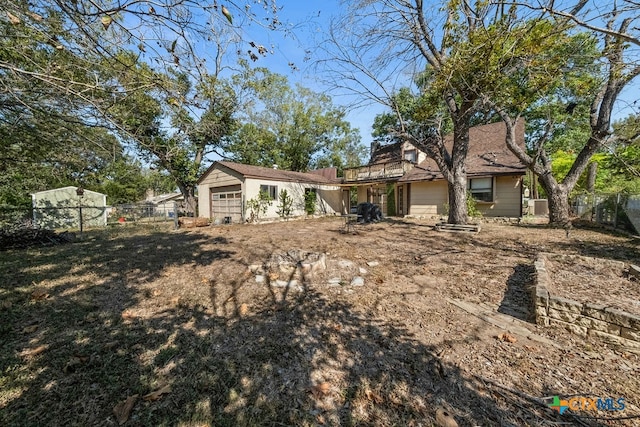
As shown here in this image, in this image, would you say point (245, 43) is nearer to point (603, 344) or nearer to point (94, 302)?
point (94, 302)

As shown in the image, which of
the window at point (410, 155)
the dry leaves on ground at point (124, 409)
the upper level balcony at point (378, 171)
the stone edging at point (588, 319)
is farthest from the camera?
the window at point (410, 155)

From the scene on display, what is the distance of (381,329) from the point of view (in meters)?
2.80

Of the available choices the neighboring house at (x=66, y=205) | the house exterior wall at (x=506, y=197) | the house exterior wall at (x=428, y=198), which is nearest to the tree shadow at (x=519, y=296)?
the house exterior wall at (x=506, y=197)

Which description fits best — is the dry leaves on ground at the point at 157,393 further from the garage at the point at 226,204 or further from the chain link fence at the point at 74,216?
the garage at the point at 226,204

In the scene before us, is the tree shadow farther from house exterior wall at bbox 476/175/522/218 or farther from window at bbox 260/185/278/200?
window at bbox 260/185/278/200

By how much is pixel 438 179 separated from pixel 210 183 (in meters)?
13.9

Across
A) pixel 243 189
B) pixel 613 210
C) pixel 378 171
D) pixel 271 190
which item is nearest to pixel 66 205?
pixel 243 189

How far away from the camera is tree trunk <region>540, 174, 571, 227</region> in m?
9.80

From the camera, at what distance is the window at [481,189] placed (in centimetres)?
1256

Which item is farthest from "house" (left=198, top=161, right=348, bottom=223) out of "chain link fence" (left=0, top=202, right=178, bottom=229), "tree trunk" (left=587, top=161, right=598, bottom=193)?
"tree trunk" (left=587, top=161, right=598, bottom=193)

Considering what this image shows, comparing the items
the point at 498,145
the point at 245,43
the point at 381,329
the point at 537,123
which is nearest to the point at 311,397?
the point at 381,329

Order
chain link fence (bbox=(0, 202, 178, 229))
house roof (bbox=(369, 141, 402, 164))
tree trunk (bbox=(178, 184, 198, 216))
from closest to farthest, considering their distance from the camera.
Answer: chain link fence (bbox=(0, 202, 178, 229)), house roof (bbox=(369, 141, 402, 164)), tree trunk (bbox=(178, 184, 198, 216))

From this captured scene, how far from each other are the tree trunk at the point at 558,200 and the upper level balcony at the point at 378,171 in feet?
22.1

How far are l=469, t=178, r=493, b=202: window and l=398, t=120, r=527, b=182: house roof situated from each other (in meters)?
0.49
